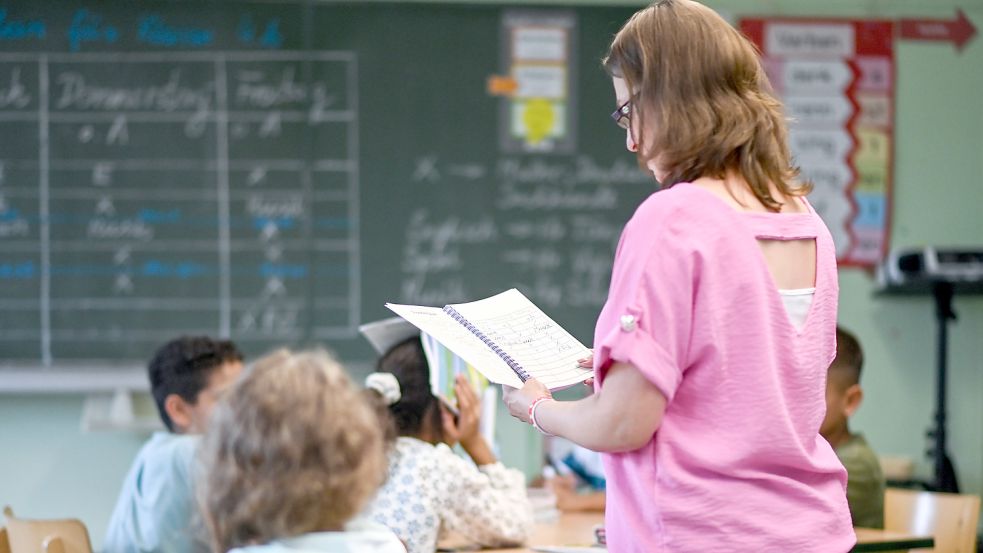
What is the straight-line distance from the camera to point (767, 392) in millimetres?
1395

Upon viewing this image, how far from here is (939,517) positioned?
3145 mm

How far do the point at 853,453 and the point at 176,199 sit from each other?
2.45m

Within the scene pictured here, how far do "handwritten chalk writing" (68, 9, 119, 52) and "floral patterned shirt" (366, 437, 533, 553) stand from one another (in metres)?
2.26

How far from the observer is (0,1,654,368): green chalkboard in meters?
4.19

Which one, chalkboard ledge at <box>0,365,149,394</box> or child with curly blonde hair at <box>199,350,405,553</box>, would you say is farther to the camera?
chalkboard ledge at <box>0,365,149,394</box>

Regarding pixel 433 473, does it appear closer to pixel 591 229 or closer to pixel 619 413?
pixel 619 413

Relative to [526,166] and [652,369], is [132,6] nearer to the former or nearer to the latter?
[526,166]

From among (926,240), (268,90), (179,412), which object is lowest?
(179,412)

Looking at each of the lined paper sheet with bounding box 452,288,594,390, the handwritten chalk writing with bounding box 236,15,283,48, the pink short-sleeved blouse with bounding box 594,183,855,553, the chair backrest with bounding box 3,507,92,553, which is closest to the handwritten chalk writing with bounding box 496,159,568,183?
the handwritten chalk writing with bounding box 236,15,283,48

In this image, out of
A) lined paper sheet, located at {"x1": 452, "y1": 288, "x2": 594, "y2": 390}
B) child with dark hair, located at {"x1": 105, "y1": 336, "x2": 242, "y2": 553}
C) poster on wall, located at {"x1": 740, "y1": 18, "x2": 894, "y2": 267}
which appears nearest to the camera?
lined paper sheet, located at {"x1": 452, "y1": 288, "x2": 594, "y2": 390}

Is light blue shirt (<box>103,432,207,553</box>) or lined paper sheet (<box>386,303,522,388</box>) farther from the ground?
lined paper sheet (<box>386,303,522,388</box>)

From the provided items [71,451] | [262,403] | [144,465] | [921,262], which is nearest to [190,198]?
[71,451]

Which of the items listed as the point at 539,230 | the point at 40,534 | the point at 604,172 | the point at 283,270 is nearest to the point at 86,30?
the point at 283,270

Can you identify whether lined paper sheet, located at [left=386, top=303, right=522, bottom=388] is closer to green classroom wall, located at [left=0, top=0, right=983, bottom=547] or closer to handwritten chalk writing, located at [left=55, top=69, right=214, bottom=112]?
handwritten chalk writing, located at [left=55, top=69, right=214, bottom=112]
